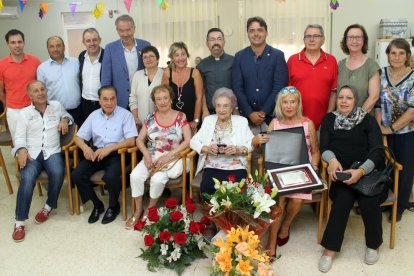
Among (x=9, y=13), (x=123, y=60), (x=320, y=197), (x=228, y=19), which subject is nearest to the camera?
(x=320, y=197)

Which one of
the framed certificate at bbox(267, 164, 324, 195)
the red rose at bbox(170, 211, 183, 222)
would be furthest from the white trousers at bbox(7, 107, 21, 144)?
the framed certificate at bbox(267, 164, 324, 195)

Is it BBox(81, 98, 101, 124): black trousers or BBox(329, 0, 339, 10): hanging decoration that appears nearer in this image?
BBox(81, 98, 101, 124): black trousers

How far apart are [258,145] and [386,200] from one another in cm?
96

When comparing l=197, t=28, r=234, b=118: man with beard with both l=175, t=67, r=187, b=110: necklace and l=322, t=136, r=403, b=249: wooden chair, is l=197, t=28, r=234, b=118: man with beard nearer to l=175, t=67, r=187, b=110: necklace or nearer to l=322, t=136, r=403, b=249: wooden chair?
l=175, t=67, r=187, b=110: necklace

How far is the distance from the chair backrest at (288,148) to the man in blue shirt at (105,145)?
1.21 meters

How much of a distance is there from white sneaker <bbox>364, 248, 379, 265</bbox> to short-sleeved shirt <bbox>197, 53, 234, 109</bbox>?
1710 mm

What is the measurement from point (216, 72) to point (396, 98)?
4.79 ft

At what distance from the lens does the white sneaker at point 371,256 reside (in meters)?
2.44

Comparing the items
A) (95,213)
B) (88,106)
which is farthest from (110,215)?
(88,106)

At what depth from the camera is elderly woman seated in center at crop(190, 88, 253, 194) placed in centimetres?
283

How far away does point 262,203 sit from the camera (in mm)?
2180

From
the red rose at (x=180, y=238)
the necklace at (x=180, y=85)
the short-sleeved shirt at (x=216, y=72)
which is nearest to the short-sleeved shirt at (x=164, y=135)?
the necklace at (x=180, y=85)

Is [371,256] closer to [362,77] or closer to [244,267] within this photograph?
[244,267]

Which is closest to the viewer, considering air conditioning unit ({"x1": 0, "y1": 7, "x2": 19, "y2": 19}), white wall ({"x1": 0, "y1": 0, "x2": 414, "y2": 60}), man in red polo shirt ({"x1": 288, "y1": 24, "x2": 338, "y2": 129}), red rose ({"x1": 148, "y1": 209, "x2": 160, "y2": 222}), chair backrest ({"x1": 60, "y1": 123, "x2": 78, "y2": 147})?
red rose ({"x1": 148, "y1": 209, "x2": 160, "y2": 222})
